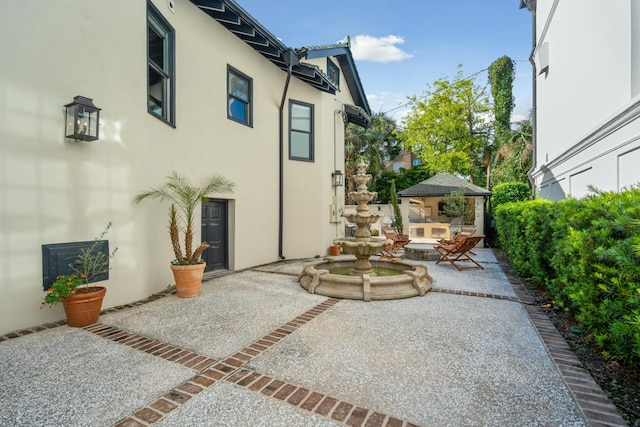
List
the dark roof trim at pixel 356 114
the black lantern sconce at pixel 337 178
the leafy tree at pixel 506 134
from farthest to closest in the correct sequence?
the leafy tree at pixel 506 134 → the dark roof trim at pixel 356 114 → the black lantern sconce at pixel 337 178

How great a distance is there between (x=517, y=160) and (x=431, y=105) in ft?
24.9

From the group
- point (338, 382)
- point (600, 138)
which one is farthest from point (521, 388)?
point (600, 138)

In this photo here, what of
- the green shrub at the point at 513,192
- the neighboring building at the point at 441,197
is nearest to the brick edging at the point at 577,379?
the green shrub at the point at 513,192

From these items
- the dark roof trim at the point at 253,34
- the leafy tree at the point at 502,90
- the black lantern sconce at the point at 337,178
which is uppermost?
the leafy tree at the point at 502,90

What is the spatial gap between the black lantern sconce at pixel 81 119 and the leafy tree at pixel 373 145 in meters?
20.2

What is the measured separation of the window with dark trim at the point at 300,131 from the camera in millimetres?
9906

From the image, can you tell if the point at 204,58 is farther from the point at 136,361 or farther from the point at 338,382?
the point at 338,382

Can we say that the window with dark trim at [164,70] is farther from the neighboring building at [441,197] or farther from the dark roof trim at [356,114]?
the neighboring building at [441,197]

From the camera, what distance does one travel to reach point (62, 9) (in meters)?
4.18

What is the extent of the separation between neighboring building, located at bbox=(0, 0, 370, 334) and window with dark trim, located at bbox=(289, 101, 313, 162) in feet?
0.15

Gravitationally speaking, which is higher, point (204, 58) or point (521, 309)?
point (204, 58)

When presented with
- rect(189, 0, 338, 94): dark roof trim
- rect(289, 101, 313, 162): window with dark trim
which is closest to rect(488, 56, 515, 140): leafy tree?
rect(289, 101, 313, 162): window with dark trim

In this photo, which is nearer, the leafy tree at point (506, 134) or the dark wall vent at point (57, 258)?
the dark wall vent at point (57, 258)

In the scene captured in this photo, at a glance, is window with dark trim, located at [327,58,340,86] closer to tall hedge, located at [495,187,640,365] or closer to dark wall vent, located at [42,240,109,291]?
tall hedge, located at [495,187,640,365]
